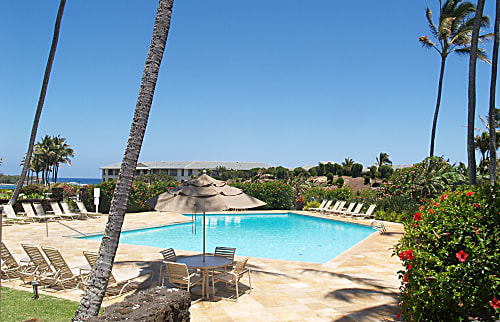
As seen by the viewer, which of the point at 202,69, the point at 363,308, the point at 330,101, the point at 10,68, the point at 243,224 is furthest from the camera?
the point at 330,101

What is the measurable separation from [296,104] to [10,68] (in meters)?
30.4

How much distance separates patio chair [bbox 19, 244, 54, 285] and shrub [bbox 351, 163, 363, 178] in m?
46.1

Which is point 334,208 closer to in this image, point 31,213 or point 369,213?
point 369,213

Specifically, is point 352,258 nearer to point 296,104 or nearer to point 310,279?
point 310,279

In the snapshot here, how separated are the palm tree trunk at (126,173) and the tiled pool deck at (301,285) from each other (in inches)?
67.9

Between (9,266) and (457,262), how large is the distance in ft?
26.4

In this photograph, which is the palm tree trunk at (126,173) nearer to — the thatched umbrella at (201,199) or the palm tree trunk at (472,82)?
the thatched umbrella at (201,199)

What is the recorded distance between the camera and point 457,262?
3.89 m

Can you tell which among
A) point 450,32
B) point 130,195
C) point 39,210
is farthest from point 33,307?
point 450,32

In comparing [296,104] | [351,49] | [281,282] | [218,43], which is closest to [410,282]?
[281,282]

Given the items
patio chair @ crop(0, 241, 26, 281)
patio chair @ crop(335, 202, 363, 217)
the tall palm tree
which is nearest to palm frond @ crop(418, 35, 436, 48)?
the tall palm tree

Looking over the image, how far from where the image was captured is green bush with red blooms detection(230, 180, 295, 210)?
23353mm

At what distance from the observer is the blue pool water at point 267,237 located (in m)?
12.8

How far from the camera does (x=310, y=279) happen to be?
7570 mm
